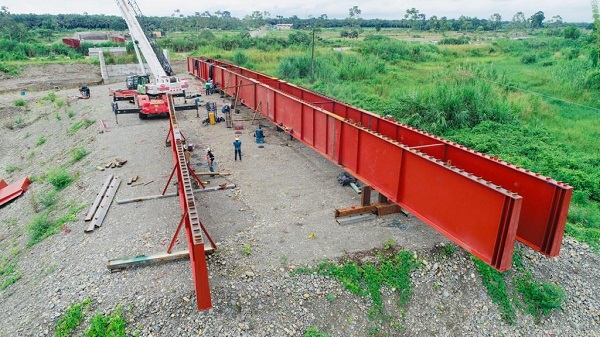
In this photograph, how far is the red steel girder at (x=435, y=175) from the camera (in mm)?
6020

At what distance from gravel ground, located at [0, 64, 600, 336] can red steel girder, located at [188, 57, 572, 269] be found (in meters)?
1.14

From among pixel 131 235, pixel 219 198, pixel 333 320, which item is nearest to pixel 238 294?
pixel 333 320

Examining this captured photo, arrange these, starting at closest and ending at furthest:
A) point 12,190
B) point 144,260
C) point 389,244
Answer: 1. point 144,260
2. point 389,244
3. point 12,190

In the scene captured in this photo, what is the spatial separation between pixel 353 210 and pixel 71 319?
5.67 metres

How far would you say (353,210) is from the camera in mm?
9086

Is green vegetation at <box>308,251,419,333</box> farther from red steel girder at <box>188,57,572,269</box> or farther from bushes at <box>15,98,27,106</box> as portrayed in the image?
bushes at <box>15,98,27,106</box>

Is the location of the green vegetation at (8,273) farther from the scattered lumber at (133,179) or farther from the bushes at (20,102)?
the bushes at (20,102)

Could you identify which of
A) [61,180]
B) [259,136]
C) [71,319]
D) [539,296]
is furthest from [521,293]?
[61,180]

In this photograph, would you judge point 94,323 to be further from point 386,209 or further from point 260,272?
point 386,209

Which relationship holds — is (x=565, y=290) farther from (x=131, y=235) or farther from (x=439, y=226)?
(x=131, y=235)

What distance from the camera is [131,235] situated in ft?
27.8

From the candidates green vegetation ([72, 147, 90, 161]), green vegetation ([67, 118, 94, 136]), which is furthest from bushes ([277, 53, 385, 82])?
green vegetation ([72, 147, 90, 161])

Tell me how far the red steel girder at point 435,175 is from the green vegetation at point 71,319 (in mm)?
5741

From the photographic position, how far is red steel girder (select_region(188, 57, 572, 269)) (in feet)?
19.7
